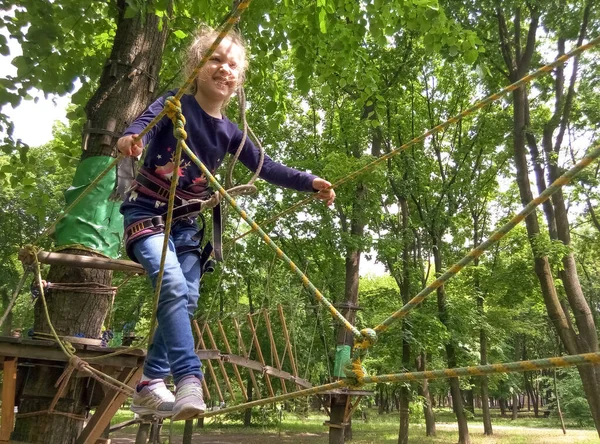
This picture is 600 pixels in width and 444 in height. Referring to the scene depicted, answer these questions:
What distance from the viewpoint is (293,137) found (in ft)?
47.0

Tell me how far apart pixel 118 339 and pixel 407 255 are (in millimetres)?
10749

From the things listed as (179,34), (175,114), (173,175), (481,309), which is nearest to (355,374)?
(173,175)

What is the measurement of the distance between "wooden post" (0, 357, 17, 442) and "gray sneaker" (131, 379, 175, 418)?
1307mm

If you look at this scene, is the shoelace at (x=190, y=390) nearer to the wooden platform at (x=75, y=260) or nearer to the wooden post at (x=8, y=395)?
the wooden platform at (x=75, y=260)

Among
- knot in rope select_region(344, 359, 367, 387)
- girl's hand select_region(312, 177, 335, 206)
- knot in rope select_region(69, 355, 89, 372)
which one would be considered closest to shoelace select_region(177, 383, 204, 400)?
knot in rope select_region(344, 359, 367, 387)

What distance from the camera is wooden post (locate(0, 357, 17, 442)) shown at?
2746mm

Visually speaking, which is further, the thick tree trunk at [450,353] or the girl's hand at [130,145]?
the thick tree trunk at [450,353]

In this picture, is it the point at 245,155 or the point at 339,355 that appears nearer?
the point at 245,155

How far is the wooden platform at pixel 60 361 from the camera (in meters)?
2.69

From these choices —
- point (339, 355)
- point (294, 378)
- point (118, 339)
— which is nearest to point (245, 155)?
point (118, 339)

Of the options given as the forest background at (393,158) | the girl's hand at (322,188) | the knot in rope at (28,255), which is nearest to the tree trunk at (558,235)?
the forest background at (393,158)

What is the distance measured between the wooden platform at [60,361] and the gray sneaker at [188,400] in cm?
117

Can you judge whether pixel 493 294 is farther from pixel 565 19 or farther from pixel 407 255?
pixel 565 19

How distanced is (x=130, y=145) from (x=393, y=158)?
1177 cm
